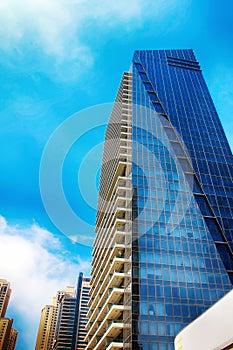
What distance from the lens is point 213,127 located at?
71.8 metres

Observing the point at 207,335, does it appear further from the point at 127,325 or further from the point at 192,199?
the point at 192,199

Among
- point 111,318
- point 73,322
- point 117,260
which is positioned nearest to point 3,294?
point 73,322

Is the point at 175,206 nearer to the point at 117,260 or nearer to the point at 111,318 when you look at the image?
the point at 117,260

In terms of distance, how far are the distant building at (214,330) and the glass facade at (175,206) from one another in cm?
2336

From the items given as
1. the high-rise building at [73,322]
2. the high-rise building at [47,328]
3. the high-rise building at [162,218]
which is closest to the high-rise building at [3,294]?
the high-rise building at [47,328]

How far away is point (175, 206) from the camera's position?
53.1 meters

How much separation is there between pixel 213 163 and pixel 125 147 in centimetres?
1880

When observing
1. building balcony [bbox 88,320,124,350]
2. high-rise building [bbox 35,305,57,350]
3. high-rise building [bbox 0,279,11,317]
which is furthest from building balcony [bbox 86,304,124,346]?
high-rise building [bbox 35,305,57,350]

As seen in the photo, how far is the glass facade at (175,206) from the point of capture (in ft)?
134

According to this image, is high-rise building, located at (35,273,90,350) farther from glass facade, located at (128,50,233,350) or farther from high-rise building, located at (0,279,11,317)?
glass facade, located at (128,50,233,350)

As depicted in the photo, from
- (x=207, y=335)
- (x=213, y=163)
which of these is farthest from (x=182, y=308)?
(x=213, y=163)

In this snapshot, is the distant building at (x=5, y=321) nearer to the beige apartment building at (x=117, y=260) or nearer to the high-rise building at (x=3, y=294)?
the high-rise building at (x=3, y=294)

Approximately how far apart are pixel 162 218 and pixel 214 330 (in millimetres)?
36406

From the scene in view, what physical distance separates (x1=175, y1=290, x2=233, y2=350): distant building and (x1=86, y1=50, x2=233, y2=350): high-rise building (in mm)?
23454
